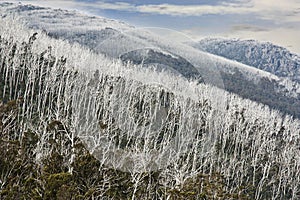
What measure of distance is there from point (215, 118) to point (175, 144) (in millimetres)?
9725

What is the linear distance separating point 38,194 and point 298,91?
177 metres

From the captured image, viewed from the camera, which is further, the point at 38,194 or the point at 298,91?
the point at 298,91

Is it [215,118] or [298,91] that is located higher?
[215,118]

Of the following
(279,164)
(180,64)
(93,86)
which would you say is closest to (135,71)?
(93,86)

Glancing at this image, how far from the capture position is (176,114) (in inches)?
1507

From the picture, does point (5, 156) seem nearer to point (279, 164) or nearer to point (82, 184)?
point (82, 184)

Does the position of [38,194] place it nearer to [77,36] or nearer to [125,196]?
[125,196]

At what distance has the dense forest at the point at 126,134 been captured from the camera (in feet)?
40.8

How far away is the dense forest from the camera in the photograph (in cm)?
1242

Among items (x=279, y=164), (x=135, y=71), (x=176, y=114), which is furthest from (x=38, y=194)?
(x=135, y=71)

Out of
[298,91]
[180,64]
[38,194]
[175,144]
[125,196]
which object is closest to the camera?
[38,194]

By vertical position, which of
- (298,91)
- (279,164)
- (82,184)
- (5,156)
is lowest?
(298,91)

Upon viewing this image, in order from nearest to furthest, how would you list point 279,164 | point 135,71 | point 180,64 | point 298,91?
point 180,64 → point 279,164 → point 135,71 → point 298,91

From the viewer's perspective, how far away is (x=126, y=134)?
31391 mm
